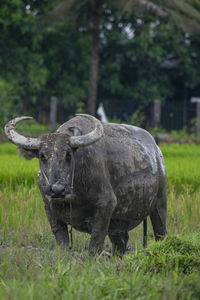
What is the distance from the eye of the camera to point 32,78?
24.1 metres

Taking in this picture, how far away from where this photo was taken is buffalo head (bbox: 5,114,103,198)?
4.14 m

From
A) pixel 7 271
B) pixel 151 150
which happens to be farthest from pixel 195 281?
pixel 151 150

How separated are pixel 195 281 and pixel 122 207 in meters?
1.62

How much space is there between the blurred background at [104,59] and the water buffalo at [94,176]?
49.4 ft

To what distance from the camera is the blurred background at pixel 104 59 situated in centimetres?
2152

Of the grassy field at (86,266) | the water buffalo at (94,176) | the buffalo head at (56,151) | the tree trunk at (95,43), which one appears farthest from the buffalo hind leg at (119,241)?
the tree trunk at (95,43)

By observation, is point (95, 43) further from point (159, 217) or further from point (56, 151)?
point (56, 151)

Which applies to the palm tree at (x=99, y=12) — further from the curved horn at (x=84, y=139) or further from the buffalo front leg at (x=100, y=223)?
the curved horn at (x=84, y=139)

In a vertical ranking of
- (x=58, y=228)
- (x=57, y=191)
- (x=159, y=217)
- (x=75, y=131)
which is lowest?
(x=159, y=217)

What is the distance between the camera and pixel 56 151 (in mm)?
4266

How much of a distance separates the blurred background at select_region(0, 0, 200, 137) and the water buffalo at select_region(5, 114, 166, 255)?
1506 centimetres

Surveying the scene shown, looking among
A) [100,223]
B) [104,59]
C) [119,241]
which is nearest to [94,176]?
[100,223]

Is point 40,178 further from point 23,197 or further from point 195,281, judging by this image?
point 23,197

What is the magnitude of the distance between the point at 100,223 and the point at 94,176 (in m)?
0.39
